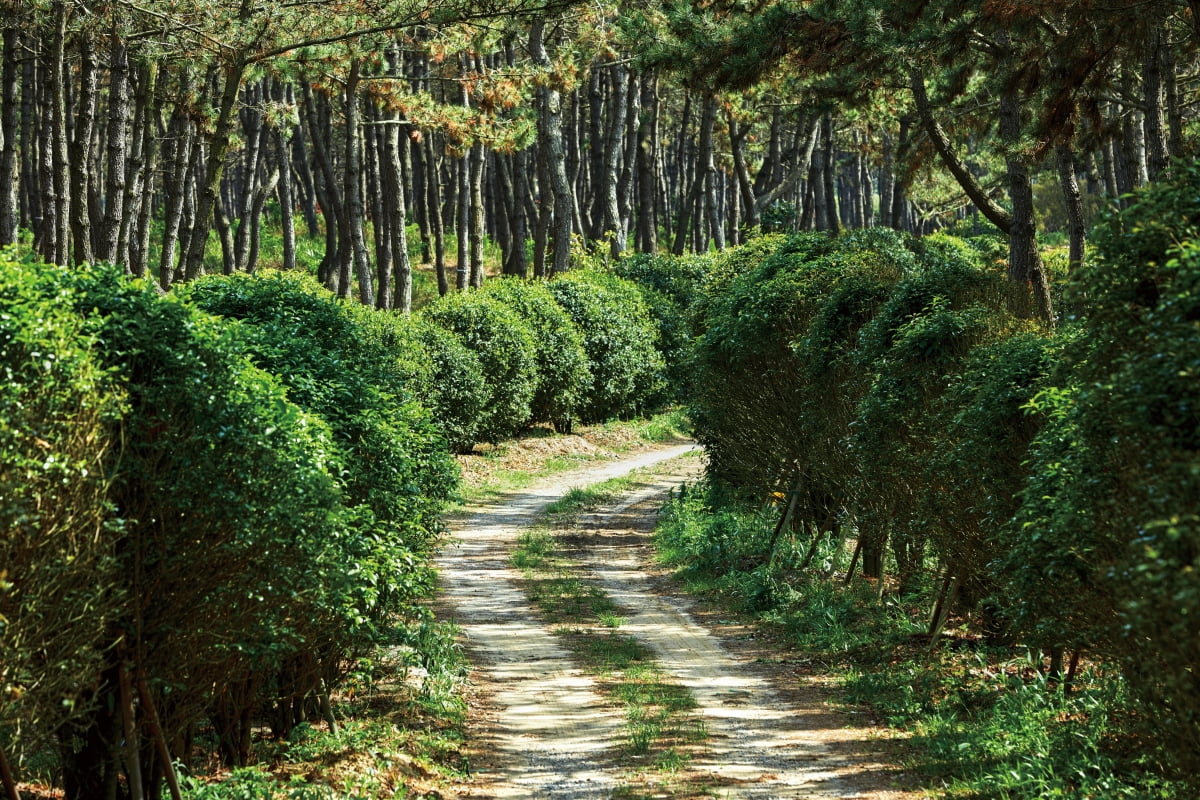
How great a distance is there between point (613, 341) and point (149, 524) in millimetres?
22080

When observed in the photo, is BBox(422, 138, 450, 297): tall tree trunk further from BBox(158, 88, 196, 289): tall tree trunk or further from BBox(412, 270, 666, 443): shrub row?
BBox(158, 88, 196, 289): tall tree trunk

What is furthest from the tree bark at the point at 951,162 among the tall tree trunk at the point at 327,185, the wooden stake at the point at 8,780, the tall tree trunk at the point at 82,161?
the tall tree trunk at the point at 327,185

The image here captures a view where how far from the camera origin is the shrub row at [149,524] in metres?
5.03

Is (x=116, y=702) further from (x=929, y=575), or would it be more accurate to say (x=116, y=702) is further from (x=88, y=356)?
(x=929, y=575)

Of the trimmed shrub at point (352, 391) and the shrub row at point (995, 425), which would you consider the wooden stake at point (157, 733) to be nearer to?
the trimmed shrub at point (352, 391)

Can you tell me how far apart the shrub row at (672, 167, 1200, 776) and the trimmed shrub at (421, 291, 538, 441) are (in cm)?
544

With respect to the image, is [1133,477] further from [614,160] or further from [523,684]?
[614,160]

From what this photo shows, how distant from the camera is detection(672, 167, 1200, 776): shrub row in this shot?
15.6 feet

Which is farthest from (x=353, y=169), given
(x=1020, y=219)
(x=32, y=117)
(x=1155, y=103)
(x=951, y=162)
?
(x=1155, y=103)

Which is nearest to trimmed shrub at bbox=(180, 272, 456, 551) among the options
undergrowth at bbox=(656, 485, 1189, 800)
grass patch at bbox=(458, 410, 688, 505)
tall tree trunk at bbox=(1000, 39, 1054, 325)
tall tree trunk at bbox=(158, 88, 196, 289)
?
undergrowth at bbox=(656, 485, 1189, 800)

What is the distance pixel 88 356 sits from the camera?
5363 millimetres

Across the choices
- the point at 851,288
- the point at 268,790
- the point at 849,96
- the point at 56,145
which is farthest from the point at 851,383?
the point at 56,145

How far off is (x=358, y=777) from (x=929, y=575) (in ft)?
22.6

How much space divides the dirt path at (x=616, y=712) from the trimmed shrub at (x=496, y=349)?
6.98 m
